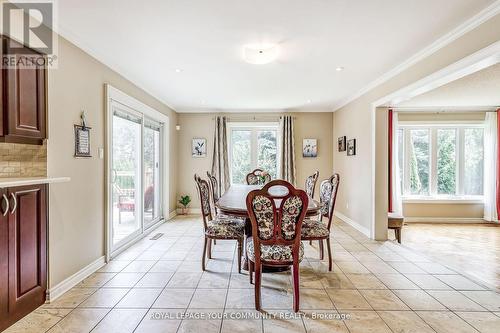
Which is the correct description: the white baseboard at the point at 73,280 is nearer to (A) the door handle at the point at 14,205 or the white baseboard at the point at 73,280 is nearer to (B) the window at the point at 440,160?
(A) the door handle at the point at 14,205

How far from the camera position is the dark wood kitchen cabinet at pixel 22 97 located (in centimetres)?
191

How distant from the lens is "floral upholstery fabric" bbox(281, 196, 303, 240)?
213 centimetres

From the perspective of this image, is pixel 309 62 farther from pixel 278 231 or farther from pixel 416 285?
pixel 416 285

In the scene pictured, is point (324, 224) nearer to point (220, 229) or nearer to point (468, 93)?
point (220, 229)

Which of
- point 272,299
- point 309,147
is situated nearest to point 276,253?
point 272,299

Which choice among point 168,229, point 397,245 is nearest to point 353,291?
point 397,245

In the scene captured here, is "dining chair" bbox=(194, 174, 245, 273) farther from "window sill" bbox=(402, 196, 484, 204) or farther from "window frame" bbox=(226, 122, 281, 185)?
"window sill" bbox=(402, 196, 484, 204)

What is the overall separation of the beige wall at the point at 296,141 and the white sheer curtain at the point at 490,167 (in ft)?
10.3

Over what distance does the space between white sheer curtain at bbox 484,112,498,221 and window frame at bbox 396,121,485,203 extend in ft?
0.50

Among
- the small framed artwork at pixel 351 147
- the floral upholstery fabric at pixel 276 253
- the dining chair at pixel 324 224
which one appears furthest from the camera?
the small framed artwork at pixel 351 147

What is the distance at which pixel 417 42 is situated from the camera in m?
2.69

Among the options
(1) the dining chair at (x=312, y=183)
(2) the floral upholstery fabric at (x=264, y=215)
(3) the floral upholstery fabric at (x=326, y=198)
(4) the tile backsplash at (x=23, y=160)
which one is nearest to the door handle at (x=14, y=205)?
(4) the tile backsplash at (x=23, y=160)

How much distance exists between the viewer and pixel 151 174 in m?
4.98

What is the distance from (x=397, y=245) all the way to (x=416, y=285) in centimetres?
135
